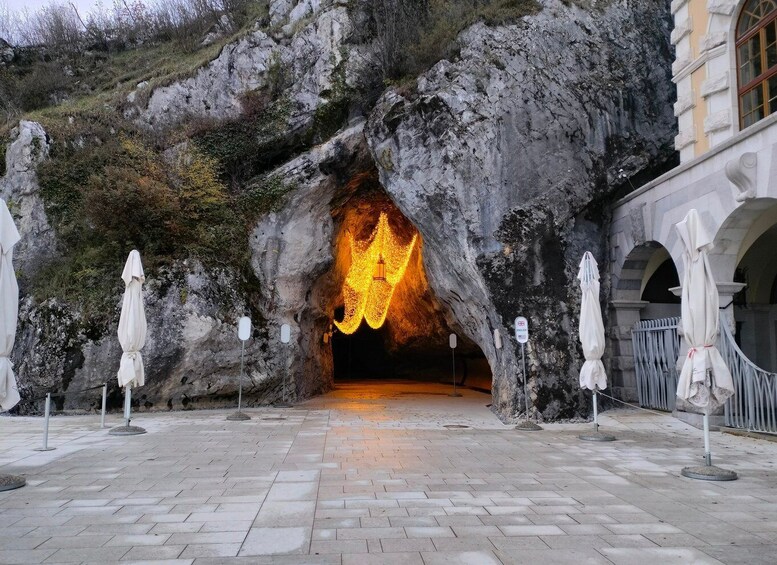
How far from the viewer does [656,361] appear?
12391 mm

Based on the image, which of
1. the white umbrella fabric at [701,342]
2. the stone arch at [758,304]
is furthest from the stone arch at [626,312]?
the white umbrella fabric at [701,342]

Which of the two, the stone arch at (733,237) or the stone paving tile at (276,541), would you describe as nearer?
the stone paving tile at (276,541)

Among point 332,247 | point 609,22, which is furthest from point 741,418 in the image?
point 332,247

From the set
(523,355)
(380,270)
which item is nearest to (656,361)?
(523,355)

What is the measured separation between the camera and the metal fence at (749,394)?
9.04 m

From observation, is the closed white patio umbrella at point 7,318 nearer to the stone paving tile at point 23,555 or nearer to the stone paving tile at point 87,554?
the stone paving tile at point 23,555

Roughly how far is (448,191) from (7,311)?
31.1 ft

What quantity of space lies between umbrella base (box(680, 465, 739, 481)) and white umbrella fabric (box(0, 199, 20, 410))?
7674 millimetres

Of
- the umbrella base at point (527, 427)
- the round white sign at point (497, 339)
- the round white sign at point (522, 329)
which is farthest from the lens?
the round white sign at point (497, 339)

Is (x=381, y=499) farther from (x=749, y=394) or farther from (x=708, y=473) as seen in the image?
(x=749, y=394)

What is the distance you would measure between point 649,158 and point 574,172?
2.19 m

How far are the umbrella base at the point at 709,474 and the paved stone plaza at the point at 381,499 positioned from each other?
104 mm

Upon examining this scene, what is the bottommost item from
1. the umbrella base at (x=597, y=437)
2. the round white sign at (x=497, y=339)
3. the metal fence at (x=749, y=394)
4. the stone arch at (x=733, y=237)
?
the umbrella base at (x=597, y=437)

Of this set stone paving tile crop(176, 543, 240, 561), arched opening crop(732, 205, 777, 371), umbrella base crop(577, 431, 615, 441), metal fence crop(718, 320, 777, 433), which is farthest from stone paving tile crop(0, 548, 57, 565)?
arched opening crop(732, 205, 777, 371)
